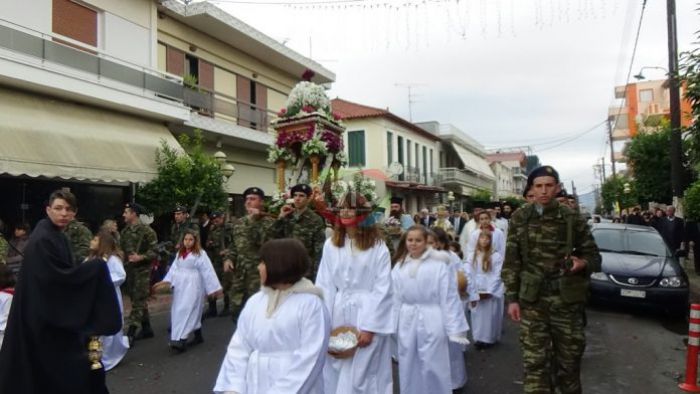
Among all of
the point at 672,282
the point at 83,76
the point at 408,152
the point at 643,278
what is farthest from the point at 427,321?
the point at 408,152

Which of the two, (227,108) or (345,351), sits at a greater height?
(227,108)

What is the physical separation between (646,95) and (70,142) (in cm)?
6417

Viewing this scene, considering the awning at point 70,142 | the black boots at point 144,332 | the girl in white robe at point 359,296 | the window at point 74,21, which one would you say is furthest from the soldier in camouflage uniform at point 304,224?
the window at point 74,21

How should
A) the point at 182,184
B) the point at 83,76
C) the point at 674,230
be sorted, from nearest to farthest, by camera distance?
the point at 83,76, the point at 182,184, the point at 674,230

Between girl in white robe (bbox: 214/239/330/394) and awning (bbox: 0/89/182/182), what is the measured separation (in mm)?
9186

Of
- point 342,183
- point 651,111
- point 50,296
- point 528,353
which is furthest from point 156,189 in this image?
point 651,111

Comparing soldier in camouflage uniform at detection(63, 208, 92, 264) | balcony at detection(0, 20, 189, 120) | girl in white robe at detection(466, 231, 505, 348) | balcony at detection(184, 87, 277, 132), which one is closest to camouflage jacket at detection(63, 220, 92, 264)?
soldier in camouflage uniform at detection(63, 208, 92, 264)

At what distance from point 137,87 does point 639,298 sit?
12465mm

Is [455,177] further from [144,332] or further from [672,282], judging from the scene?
[144,332]

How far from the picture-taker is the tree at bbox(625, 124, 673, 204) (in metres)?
22.3

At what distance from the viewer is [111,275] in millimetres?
6191

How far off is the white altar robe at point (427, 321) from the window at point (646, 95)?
216ft

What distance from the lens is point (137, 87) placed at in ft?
46.6

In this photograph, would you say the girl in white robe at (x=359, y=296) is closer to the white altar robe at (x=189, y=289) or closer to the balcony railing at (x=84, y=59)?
the white altar robe at (x=189, y=289)
